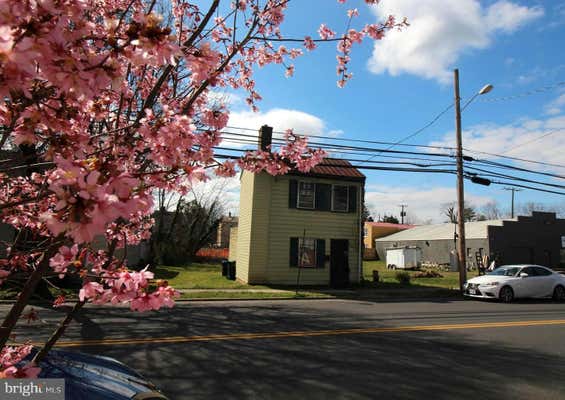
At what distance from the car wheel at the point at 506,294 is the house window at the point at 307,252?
8.31m

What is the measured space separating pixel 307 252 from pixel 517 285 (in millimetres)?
9260

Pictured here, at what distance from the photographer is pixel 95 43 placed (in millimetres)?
1792

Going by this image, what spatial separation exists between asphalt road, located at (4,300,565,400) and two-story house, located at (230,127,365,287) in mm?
7462

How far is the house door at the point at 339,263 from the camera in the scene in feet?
65.6

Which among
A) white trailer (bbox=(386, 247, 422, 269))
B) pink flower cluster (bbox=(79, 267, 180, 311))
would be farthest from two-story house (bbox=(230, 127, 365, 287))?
white trailer (bbox=(386, 247, 422, 269))

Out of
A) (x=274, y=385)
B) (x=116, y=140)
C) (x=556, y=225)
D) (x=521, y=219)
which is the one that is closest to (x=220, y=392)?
(x=274, y=385)

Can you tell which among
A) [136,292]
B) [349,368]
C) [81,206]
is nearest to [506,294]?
[349,368]

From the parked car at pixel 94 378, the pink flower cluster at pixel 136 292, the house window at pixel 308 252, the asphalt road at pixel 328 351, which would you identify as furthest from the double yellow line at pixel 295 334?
the house window at pixel 308 252

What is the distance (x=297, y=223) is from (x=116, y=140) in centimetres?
1803

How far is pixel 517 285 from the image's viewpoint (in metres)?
16.5

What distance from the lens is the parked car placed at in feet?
8.98

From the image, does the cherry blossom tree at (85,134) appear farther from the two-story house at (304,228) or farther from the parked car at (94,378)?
the two-story house at (304,228)

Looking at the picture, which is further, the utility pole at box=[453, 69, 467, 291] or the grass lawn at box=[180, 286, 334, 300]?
the utility pole at box=[453, 69, 467, 291]

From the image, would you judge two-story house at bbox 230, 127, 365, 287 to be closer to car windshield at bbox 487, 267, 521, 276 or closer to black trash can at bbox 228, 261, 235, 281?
black trash can at bbox 228, 261, 235, 281
